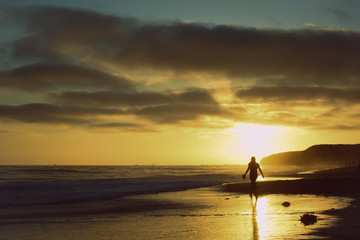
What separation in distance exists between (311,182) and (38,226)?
21.3m

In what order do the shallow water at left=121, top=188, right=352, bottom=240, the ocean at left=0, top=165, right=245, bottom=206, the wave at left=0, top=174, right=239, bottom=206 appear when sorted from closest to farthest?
1. the shallow water at left=121, top=188, right=352, bottom=240
2. the wave at left=0, top=174, right=239, bottom=206
3. the ocean at left=0, top=165, right=245, bottom=206

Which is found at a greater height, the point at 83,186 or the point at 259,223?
the point at 259,223

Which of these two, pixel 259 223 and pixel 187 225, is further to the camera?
pixel 187 225

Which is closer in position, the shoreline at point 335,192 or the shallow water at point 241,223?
the shoreline at point 335,192

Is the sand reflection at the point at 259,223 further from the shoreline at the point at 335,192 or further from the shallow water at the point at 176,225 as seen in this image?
the shoreline at the point at 335,192

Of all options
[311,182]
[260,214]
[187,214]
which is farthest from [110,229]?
[311,182]

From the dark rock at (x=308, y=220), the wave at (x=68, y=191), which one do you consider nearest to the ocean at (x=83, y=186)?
the wave at (x=68, y=191)

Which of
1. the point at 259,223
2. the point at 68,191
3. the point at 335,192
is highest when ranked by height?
the point at 259,223

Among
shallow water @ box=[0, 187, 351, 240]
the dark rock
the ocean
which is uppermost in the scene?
the dark rock

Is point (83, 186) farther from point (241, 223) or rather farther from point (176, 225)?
point (241, 223)

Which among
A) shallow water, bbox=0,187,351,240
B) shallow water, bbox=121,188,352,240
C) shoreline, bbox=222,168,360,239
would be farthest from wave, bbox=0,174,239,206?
shallow water, bbox=121,188,352,240

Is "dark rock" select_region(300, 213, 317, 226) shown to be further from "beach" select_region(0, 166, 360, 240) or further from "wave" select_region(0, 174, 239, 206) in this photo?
"wave" select_region(0, 174, 239, 206)

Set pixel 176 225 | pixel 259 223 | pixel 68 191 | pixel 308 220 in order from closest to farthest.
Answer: pixel 308 220 → pixel 259 223 → pixel 176 225 → pixel 68 191

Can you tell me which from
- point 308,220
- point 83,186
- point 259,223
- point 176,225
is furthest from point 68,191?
point 308,220
